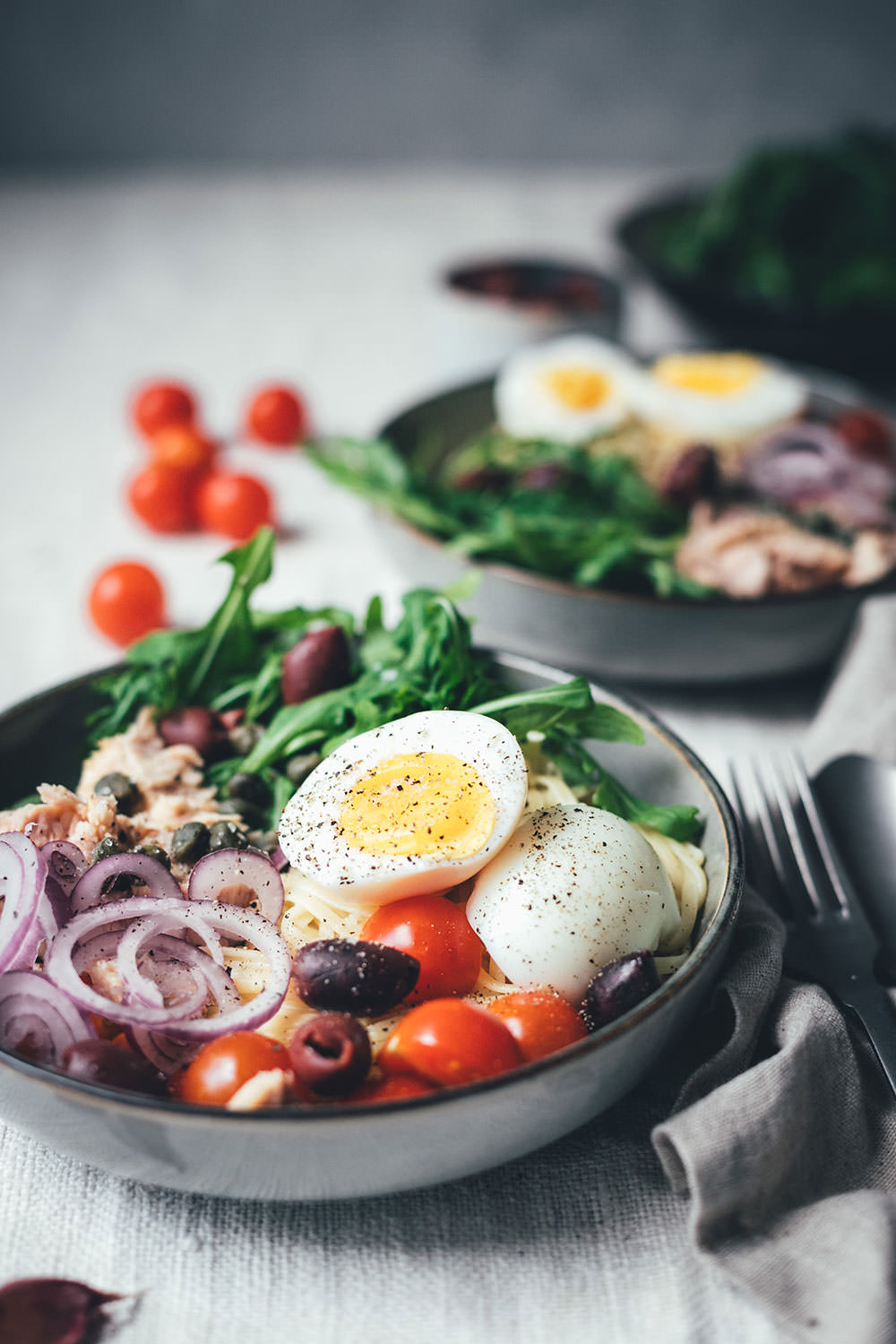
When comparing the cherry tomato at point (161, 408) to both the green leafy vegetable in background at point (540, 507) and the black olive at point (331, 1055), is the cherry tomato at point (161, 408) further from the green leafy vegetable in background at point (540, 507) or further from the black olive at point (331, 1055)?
the black olive at point (331, 1055)

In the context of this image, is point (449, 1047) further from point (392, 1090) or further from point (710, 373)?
point (710, 373)

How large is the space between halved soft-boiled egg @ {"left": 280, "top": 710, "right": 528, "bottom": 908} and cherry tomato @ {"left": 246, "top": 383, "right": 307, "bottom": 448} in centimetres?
236

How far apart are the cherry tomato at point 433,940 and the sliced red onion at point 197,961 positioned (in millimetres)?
161

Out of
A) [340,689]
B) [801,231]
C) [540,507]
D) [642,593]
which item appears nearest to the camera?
[340,689]

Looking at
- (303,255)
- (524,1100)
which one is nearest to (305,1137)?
(524,1100)

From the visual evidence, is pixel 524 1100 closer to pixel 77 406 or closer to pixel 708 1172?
pixel 708 1172

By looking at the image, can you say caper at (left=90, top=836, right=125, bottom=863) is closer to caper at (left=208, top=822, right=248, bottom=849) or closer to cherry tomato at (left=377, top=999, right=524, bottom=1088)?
caper at (left=208, top=822, right=248, bottom=849)

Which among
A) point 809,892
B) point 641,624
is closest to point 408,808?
point 809,892

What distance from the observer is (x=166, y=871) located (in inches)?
67.8

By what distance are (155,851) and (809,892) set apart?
108 centimetres

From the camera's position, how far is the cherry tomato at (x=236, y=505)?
134 inches

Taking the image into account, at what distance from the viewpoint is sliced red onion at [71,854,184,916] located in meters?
1.65

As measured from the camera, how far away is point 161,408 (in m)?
3.99

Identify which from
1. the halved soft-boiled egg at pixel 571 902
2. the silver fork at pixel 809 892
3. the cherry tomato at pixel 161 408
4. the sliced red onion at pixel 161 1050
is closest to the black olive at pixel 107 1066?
the sliced red onion at pixel 161 1050
